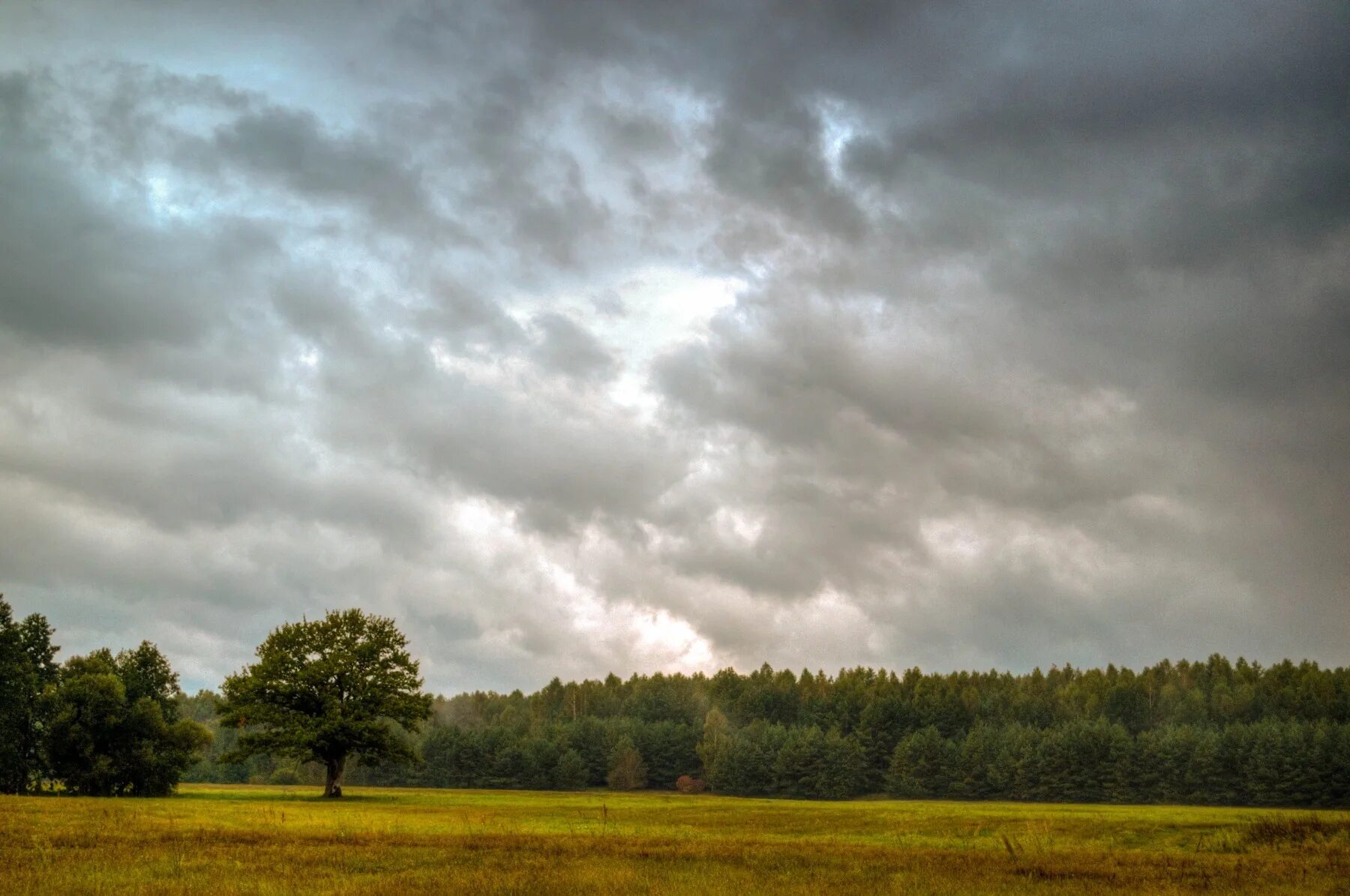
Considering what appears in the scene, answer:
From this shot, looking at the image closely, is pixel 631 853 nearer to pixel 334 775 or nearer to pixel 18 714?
pixel 334 775

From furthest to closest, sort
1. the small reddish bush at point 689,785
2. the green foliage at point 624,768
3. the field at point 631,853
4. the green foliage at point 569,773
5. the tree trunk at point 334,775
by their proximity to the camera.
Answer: the small reddish bush at point 689,785, the green foliage at point 624,768, the green foliage at point 569,773, the tree trunk at point 334,775, the field at point 631,853

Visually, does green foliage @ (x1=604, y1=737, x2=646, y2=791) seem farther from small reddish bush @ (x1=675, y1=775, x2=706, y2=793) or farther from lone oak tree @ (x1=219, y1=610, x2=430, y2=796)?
lone oak tree @ (x1=219, y1=610, x2=430, y2=796)

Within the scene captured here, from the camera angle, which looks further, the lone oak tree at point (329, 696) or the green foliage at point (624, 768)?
the green foliage at point (624, 768)

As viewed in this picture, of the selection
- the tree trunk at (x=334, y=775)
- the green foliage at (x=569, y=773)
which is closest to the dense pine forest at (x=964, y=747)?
the green foliage at (x=569, y=773)

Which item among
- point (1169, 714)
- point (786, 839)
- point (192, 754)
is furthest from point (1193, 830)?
point (1169, 714)

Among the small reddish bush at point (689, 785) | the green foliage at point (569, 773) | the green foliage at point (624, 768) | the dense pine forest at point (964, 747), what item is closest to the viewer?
the dense pine forest at point (964, 747)

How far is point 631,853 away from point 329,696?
186 feet

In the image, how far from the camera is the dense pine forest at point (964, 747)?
130625 mm

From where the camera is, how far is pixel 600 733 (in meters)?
164

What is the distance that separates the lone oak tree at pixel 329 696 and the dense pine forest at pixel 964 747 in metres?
57.1

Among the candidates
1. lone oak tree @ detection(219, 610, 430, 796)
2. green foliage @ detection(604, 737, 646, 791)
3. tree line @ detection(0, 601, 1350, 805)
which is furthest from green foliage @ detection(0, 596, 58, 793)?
green foliage @ detection(604, 737, 646, 791)

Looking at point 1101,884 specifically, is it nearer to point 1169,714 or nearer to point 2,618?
point 2,618

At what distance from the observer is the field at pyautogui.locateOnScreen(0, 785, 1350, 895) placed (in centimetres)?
2394

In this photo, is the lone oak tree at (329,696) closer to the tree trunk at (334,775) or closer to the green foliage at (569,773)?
the tree trunk at (334,775)
